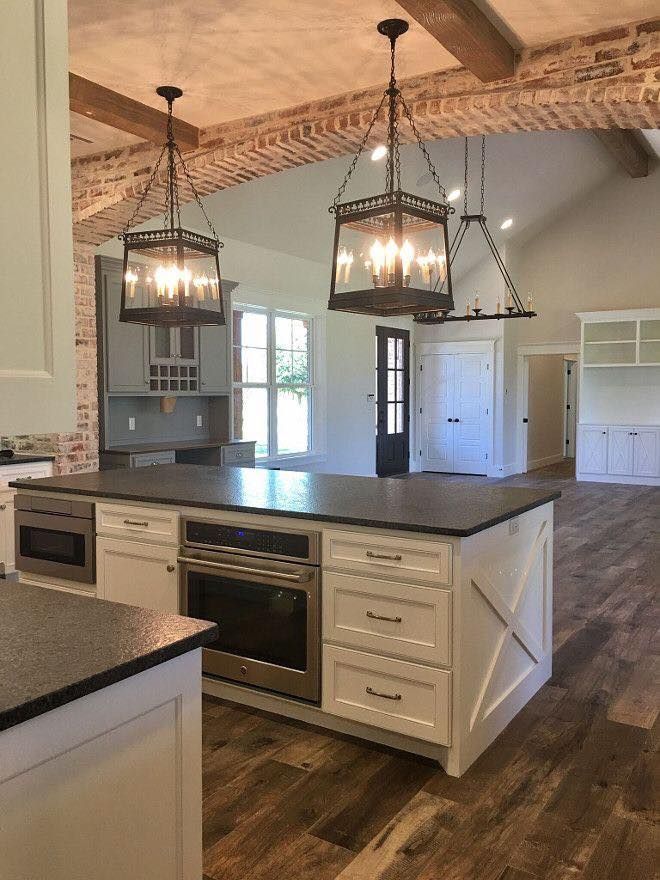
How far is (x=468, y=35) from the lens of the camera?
11.6 feet

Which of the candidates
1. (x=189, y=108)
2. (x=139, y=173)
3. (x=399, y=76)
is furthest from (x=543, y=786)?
(x=139, y=173)

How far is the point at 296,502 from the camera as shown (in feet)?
10.2

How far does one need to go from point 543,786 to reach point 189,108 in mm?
4338

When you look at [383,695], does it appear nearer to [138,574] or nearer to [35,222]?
[138,574]

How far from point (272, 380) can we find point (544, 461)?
6.85 meters

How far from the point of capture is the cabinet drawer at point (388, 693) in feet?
8.79

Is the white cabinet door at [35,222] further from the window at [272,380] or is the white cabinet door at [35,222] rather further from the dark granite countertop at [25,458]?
the window at [272,380]

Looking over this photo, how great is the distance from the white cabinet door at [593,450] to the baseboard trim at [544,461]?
1432 millimetres

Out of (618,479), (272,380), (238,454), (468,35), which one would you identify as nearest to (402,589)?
(468,35)

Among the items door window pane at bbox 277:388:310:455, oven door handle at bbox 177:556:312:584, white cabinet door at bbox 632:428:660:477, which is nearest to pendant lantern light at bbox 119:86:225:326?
oven door handle at bbox 177:556:312:584

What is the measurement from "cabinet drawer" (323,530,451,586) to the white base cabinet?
9264mm

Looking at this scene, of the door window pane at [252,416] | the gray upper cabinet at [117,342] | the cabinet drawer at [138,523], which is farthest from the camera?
the door window pane at [252,416]

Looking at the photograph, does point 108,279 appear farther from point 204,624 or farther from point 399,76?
point 204,624

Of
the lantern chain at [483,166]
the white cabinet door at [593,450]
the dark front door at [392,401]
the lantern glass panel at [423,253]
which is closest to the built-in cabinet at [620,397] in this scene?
the white cabinet door at [593,450]
